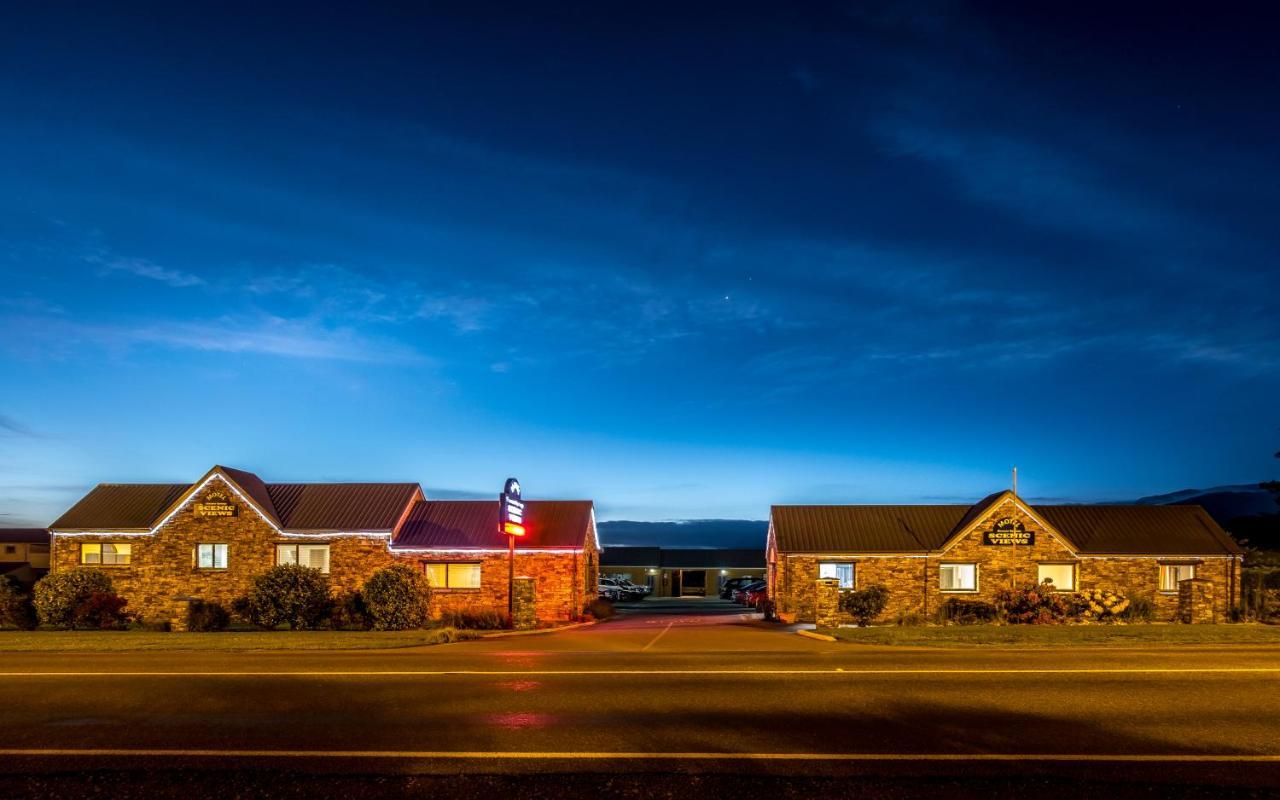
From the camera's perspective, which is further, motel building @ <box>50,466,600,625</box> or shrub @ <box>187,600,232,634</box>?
motel building @ <box>50,466,600,625</box>

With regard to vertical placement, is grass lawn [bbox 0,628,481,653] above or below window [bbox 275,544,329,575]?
below

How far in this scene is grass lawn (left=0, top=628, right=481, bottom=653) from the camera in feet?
69.2

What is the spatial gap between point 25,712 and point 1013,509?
3232cm

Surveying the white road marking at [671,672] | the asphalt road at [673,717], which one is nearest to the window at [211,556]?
the asphalt road at [673,717]

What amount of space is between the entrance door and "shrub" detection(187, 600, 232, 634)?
148 feet

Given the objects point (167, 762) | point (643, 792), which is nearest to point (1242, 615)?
point (643, 792)

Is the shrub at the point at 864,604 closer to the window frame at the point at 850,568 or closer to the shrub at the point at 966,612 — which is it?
the shrub at the point at 966,612

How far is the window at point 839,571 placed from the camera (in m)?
35.8

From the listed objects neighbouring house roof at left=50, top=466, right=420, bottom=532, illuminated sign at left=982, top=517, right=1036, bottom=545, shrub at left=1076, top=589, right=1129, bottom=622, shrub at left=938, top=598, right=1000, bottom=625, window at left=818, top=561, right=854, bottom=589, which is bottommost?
shrub at left=938, top=598, right=1000, bottom=625

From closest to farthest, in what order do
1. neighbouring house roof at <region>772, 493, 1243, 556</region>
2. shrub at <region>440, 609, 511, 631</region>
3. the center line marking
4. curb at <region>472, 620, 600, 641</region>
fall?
the center line marking → curb at <region>472, 620, 600, 641</region> → shrub at <region>440, 609, 511, 631</region> → neighbouring house roof at <region>772, 493, 1243, 556</region>

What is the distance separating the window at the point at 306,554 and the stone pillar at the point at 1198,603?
30.2 m

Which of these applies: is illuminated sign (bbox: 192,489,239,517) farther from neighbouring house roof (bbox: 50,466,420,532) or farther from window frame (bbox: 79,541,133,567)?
window frame (bbox: 79,541,133,567)

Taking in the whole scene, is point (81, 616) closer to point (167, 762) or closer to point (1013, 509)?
point (167, 762)

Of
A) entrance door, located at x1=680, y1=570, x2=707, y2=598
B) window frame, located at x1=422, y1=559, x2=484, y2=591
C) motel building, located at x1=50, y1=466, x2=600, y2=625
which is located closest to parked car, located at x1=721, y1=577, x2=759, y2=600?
entrance door, located at x1=680, y1=570, x2=707, y2=598
